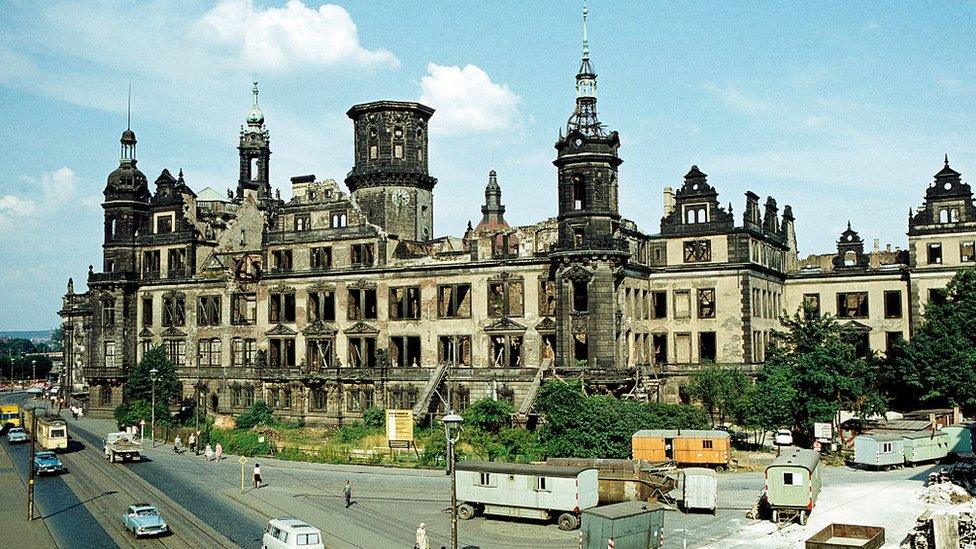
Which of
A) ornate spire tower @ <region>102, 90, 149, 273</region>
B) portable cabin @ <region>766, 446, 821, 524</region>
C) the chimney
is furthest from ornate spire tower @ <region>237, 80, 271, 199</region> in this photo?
portable cabin @ <region>766, 446, 821, 524</region>

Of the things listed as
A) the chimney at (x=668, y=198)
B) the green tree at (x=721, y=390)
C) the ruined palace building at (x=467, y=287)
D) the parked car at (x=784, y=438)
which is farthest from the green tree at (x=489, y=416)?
the chimney at (x=668, y=198)

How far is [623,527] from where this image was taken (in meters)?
33.5

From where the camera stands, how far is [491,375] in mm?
68250

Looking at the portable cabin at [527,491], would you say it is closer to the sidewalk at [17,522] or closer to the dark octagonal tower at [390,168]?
the sidewalk at [17,522]

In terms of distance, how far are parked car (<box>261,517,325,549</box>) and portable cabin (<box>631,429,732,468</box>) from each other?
2364cm

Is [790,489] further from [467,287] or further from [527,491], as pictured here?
[467,287]

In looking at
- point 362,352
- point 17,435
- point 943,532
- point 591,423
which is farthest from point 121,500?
point 943,532

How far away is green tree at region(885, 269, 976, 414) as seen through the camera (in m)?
65.9

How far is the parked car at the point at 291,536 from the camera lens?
3319 centimetres

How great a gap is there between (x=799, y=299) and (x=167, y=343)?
5653cm

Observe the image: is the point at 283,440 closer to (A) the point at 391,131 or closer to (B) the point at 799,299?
(A) the point at 391,131

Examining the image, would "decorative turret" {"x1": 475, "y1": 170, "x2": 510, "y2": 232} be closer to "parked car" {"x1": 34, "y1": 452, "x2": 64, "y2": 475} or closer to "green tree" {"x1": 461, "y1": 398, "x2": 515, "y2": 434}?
"green tree" {"x1": 461, "y1": 398, "x2": 515, "y2": 434}

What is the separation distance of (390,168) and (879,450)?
143 ft

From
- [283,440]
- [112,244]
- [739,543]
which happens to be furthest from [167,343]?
[739,543]
